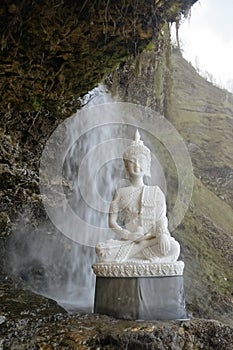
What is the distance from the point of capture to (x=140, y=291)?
11.8 feet

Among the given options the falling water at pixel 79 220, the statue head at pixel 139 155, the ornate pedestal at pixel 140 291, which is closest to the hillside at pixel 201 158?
the falling water at pixel 79 220

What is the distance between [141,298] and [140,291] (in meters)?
0.06

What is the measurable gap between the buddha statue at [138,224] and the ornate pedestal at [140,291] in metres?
0.08

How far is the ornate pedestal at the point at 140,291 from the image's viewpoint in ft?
11.7

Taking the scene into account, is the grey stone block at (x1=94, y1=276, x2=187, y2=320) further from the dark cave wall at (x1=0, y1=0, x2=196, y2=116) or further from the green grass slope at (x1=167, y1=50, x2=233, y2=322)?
the green grass slope at (x1=167, y1=50, x2=233, y2=322)

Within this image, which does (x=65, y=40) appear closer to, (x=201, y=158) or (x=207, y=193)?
(x=207, y=193)

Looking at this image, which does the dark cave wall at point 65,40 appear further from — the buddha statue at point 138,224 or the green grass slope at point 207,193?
the green grass slope at point 207,193

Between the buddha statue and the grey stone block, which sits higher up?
the buddha statue

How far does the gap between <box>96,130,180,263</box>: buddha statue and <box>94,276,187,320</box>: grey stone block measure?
0.18 metres

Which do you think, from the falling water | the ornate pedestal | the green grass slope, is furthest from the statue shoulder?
the green grass slope

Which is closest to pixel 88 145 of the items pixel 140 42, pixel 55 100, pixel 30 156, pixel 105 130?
pixel 105 130

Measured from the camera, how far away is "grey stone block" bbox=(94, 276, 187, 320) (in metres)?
3.55

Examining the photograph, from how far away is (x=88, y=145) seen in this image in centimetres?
Result: 709

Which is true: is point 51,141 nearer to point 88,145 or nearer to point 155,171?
point 88,145
